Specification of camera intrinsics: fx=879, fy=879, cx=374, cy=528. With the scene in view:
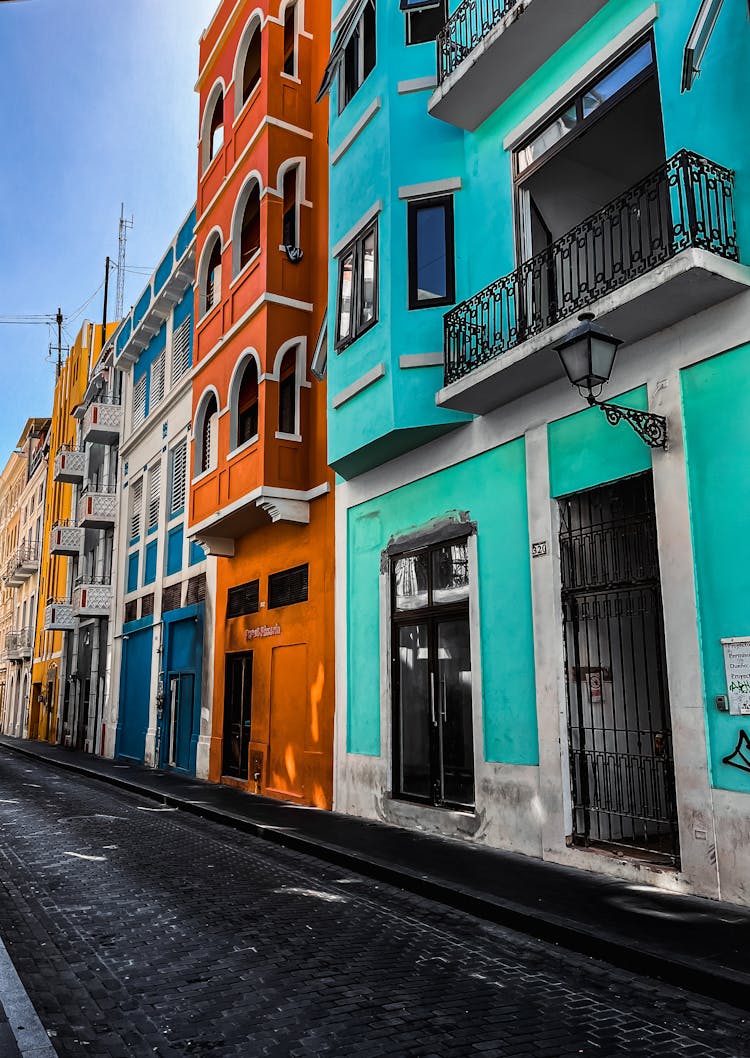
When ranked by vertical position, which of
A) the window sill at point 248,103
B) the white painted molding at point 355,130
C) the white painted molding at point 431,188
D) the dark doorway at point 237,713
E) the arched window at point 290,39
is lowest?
the dark doorway at point 237,713

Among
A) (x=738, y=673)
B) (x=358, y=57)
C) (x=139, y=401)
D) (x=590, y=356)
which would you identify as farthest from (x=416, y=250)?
(x=139, y=401)

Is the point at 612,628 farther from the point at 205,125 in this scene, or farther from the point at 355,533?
the point at 205,125

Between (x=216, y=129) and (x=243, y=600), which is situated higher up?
(x=216, y=129)

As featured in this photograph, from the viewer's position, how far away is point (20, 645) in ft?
155

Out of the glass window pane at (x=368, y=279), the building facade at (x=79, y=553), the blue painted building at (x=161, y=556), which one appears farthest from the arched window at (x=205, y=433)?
the building facade at (x=79, y=553)

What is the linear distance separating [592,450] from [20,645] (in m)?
44.7

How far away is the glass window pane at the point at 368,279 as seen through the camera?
11.5 meters

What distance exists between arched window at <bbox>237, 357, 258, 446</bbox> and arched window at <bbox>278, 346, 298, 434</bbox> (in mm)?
866

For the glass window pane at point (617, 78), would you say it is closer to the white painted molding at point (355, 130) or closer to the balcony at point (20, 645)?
the white painted molding at point (355, 130)

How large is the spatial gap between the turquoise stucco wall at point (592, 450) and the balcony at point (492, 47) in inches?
154

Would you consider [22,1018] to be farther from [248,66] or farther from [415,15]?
[248,66]

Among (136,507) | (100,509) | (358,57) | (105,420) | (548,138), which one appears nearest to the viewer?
(548,138)

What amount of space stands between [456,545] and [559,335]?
3.26 metres

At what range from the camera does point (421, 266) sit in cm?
1089
